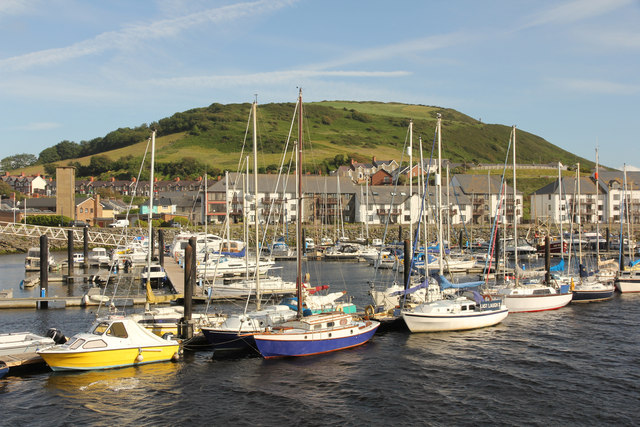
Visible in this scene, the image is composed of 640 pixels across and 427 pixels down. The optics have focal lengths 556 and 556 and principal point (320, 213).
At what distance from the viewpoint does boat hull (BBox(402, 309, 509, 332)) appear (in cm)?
3531

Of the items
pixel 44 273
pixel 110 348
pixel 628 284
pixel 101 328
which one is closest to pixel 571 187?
pixel 628 284

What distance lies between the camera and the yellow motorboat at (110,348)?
2669 centimetres

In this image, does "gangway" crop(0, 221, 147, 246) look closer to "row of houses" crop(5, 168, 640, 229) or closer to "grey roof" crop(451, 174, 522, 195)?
"row of houses" crop(5, 168, 640, 229)

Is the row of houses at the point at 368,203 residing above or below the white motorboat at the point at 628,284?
above

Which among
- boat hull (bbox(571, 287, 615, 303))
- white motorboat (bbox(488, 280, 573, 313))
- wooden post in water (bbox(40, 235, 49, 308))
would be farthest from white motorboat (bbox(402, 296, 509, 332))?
wooden post in water (bbox(40, 235, 49, 308))

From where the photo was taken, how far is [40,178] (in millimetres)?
193125

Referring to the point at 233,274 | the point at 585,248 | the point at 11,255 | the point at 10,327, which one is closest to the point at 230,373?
the point at 10,327

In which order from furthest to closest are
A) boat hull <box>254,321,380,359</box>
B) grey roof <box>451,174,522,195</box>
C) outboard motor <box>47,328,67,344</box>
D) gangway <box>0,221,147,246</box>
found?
grey roof <box>451,174,522,195</box>, gangway <box>0,221,147,246</box>, boat hull <box>254,321,380,359</box>, outboard motor <box>47,328,67,344</box>

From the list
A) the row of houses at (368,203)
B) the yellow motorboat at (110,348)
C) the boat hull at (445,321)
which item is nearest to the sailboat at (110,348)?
the yellow motorboat at (110,348)

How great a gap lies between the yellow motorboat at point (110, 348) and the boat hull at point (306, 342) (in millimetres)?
4915

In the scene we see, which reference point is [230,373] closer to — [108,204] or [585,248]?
[585,248]

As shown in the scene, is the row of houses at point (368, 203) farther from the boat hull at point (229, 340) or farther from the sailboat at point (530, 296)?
the boat hull at point (229, 340)

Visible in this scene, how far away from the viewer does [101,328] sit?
90.9ft

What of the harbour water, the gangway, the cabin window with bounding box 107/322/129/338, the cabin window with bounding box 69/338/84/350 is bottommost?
the harbour water
